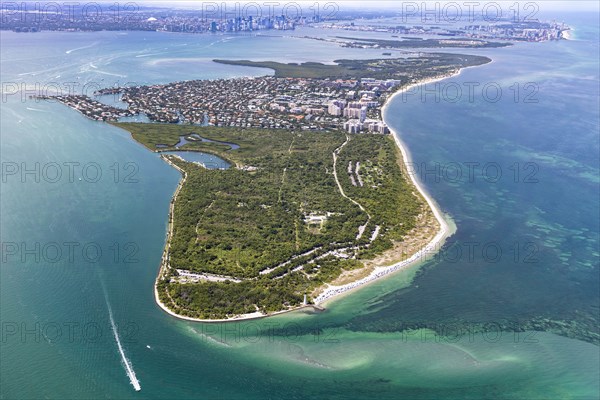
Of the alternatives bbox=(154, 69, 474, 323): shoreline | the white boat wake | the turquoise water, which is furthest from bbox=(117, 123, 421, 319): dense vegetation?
the white boat wake

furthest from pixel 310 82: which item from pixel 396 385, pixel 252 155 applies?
pixel 396 385

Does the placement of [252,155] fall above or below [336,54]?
below

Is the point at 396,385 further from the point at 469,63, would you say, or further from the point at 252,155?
the point at 469,63

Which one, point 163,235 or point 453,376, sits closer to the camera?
point 453,376

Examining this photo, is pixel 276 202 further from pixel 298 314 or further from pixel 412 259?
pixel 298 314

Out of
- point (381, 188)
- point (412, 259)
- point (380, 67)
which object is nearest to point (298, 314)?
point (412, 259)

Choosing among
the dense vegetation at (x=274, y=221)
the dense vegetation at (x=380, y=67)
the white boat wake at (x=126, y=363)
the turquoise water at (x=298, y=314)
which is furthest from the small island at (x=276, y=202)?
the dense vegetation at (x=380, y=67)

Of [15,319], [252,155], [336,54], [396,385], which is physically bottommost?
[396,385]
